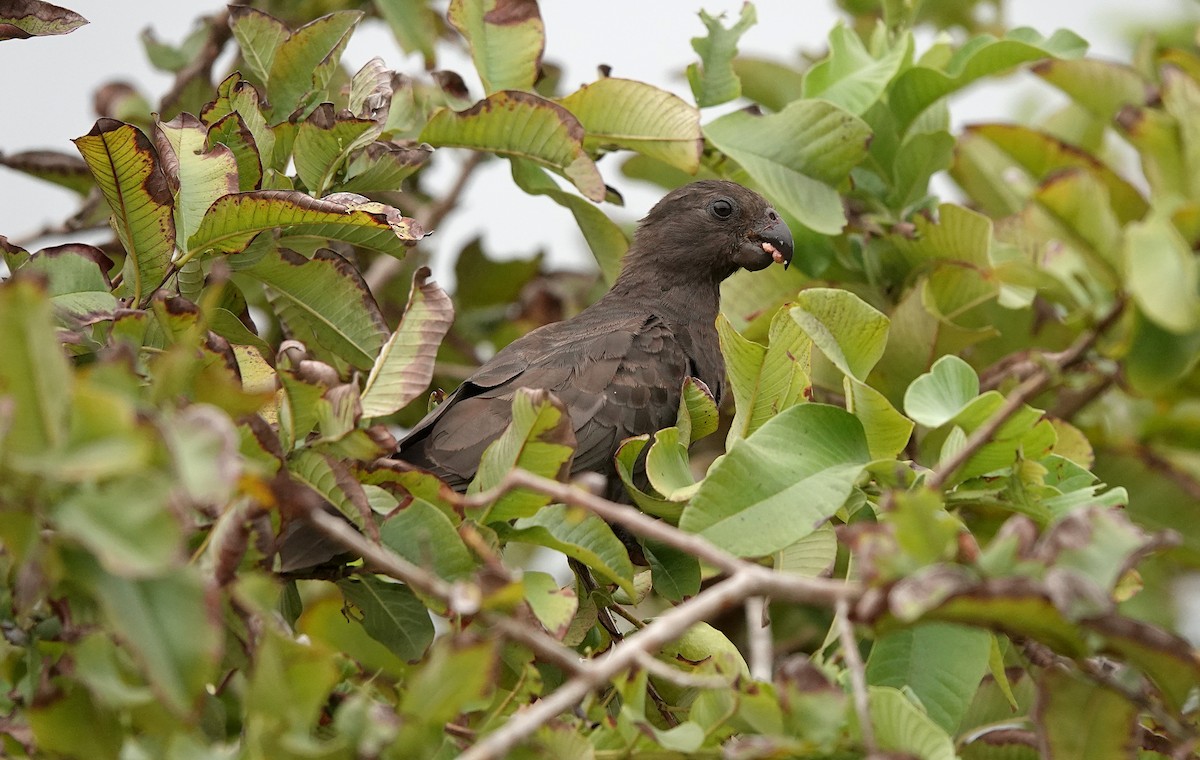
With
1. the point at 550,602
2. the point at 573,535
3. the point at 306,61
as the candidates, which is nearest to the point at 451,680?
the point at 550,602

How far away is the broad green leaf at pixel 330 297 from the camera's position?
2.66 meters

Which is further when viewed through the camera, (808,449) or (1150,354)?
(808,449)

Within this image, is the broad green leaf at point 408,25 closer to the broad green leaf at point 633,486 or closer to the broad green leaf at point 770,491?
the broad green leaf at point 633,486

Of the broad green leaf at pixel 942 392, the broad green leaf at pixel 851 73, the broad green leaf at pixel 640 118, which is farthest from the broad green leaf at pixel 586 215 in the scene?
the broad green leaf at pixel 942 392

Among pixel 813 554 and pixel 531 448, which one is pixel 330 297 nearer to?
pixel 531 448

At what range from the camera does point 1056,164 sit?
2244 millimetres

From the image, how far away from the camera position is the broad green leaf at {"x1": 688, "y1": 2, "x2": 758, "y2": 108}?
11.2 ft

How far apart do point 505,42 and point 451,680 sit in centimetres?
209

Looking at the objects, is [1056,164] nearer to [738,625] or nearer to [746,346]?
[746,346]

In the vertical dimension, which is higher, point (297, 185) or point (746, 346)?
point (297, 185)

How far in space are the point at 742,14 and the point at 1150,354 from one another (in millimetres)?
2079

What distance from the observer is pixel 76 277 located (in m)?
2.42

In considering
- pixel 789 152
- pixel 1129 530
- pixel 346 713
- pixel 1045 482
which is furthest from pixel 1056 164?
pixel 346 713

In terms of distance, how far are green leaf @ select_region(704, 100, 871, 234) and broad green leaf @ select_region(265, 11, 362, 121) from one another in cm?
103
